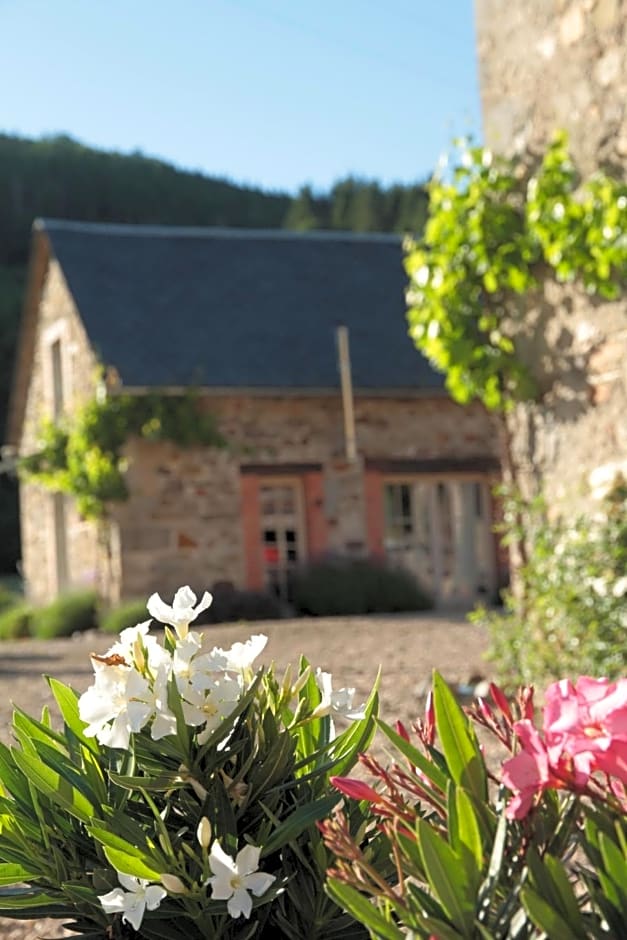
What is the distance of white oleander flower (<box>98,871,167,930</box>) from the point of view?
6.26ft

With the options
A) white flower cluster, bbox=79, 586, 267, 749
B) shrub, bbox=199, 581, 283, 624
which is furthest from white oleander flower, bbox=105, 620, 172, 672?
shrub, bbox=199, 581, 283, 624

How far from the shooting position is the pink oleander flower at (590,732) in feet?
5.25

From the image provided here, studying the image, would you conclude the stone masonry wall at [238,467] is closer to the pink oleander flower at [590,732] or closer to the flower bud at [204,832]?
the flower bud at [204,832]

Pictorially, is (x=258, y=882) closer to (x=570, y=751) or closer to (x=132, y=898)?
(x=132, y=898)

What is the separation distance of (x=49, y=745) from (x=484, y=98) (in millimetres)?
5643

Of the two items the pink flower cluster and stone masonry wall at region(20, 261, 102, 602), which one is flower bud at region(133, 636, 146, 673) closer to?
the pink flower cluster

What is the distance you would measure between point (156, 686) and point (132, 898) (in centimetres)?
31

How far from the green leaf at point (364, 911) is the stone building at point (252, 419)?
1336cm

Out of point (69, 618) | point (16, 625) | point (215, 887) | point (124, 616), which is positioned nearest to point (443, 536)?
point (124, 616)

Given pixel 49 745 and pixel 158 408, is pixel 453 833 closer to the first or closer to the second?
pixel 49 745

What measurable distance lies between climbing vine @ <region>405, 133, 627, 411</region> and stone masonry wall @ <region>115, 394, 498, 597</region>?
819cm

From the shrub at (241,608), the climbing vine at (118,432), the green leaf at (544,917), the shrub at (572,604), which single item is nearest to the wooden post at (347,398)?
the climbing vine at (118,432)

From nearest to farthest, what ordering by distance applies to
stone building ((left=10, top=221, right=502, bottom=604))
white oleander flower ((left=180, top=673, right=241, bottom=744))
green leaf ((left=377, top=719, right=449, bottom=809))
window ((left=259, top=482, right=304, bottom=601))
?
green leaf ((left=377, top=719, right=449, bottom=809)) < white oleander flower ((left=180, top=673, right=241, bottom=744)) < stone building ((left=10, top=221, right=502, bottom=604)) < window ((left=259, top=482, right=304, bottom=601))

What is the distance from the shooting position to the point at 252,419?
1564 centimetres
